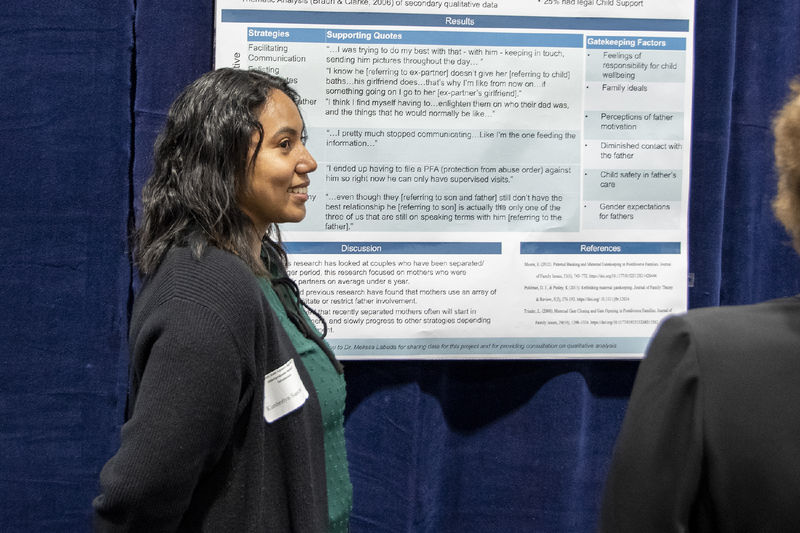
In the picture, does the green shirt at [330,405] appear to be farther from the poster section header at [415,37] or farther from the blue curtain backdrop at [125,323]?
the poster section header at [415,37]

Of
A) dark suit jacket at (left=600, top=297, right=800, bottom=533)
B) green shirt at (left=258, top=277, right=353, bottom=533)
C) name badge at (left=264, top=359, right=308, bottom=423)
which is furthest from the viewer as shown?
green shirt at (left=258, top=277, right=353, bottom=533)

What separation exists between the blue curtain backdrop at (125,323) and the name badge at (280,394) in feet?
1.88

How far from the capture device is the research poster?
60.6 inches

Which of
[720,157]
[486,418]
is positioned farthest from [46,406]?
[720,157]

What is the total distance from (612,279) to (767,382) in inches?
39.1

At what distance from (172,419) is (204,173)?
0.35 m

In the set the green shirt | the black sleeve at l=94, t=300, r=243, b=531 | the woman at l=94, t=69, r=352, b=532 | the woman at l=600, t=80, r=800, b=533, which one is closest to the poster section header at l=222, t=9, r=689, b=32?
the woman at l=94, t=69, r=352, b=532

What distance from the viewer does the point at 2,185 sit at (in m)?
1.49

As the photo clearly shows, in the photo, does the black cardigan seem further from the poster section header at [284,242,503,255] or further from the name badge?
the poster section header at [284,242,503,255]

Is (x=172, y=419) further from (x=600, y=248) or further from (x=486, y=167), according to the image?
(x=600, y=248)

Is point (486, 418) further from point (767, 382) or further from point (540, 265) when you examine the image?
point (767, 382)

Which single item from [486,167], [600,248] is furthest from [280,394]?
[600,248]

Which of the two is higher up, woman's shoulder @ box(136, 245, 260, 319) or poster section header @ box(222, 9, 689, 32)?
poster section header @ box(222, 9, 689, 32)

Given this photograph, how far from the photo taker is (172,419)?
0.90 m
